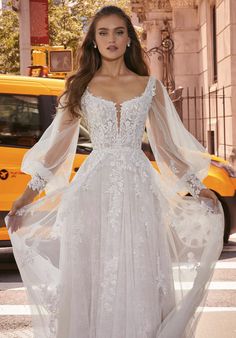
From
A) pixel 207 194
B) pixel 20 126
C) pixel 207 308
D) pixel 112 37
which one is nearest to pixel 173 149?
pixel 207 194

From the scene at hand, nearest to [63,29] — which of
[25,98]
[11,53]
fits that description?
[11,53]

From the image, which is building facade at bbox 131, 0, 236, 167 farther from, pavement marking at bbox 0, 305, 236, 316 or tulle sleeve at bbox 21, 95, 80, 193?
tulle sleeve at bbox 21, 95, 80, 193

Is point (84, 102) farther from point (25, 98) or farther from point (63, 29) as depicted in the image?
point (63, 29)

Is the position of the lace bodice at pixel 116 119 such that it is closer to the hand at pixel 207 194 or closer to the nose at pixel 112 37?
the nose at pixel 112 37

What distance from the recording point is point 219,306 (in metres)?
7.17

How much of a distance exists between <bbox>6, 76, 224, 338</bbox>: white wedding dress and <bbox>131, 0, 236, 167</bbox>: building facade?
1465 centimetres

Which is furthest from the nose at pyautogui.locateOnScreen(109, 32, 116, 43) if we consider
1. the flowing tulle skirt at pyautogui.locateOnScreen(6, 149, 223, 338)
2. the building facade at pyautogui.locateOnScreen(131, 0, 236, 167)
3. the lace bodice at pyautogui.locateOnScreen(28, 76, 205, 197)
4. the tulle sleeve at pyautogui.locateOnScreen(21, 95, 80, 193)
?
the building facade at pyautogui.locateOnScreen(131, 0, 236, 167)

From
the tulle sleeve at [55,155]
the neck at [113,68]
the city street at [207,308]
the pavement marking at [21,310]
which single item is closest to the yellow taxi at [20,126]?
the city street at [207,308]

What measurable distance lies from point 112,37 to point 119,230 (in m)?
1.00

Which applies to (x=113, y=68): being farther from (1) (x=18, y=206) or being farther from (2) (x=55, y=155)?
Result: (1) (x=18, y=206)

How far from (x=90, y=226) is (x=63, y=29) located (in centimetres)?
3930

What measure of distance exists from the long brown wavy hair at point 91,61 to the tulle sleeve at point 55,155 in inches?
3.2

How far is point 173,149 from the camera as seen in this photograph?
194 inches

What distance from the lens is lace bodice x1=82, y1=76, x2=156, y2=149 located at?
15.3ft
